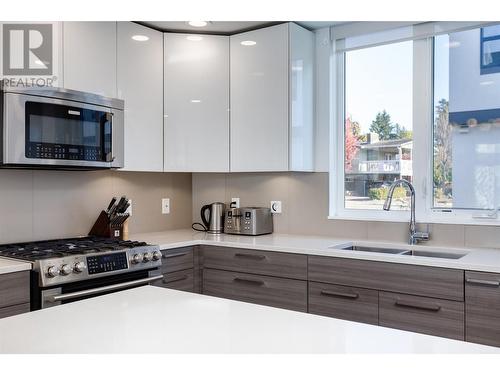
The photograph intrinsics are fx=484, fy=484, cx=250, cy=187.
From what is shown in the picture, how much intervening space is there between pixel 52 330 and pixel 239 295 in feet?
6.05

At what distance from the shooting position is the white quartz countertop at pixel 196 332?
1047 mm

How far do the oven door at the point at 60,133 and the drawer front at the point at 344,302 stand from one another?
1.38m

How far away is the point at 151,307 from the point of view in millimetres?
1375

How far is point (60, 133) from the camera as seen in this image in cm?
259

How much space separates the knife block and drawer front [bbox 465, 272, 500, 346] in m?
2.04

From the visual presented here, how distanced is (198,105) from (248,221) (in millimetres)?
869

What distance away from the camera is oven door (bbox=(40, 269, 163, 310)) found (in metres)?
2.20

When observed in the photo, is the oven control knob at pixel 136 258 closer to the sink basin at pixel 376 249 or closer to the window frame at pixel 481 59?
the sink basin at pixel 376 249

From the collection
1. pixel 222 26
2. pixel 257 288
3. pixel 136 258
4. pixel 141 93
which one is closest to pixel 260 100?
pixel 222 26

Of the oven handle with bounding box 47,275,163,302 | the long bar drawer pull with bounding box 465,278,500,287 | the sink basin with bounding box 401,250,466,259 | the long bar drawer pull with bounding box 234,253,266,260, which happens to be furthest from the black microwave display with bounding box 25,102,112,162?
the long bar drawer pull with bounding box 465,278,500,287

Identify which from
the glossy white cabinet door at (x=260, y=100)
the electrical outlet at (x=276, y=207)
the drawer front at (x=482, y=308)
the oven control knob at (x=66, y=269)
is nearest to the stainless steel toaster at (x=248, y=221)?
the electrical outlet at (x=276, y=207)

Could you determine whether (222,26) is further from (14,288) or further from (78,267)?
(14,288)
